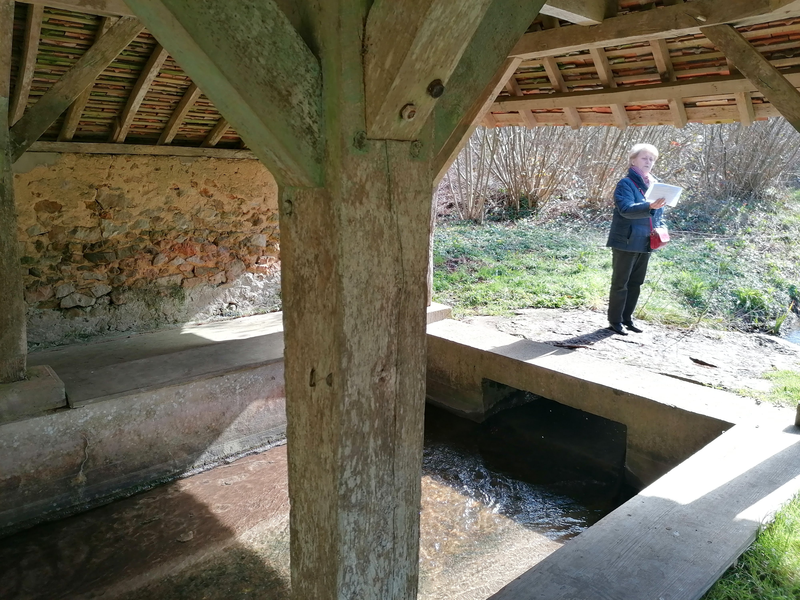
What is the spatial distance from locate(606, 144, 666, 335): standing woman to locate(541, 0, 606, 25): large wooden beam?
188 cm

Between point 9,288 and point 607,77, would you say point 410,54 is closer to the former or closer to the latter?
point 9,288

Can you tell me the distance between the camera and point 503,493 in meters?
4.12

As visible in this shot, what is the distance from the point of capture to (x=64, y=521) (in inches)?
151

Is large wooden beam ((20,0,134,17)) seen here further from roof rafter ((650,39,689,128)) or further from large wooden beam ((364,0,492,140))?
roof rafter ((650,39,689,128))

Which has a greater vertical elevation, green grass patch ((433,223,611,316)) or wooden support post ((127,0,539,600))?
wooden support post ((127,0,539,600))

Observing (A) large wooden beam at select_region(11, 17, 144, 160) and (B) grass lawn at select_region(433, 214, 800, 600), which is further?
(B) grass lawn at select_region(433, 214, 800, 600)

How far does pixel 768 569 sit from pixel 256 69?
262 cm

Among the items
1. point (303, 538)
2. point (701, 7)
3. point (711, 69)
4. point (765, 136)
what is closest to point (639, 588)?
point (303, 538)

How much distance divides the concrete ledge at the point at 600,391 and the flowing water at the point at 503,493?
0.31 meters

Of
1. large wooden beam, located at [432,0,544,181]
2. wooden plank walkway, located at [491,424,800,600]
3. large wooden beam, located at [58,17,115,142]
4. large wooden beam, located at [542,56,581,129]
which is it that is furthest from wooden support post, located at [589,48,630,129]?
large wooden beam, located at [58,17,115,142]

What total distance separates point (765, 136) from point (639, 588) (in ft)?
33.8

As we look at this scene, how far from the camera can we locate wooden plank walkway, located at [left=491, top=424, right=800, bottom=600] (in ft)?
7.06

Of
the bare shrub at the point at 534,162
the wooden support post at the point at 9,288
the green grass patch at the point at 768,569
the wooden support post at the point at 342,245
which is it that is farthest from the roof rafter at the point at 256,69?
the bare shrub at the point at 534,162

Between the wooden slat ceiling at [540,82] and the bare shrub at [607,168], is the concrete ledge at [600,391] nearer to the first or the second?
the wooden slat ceiling at [540,82]
